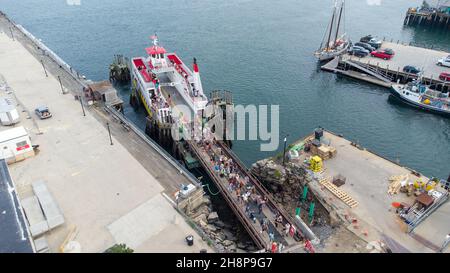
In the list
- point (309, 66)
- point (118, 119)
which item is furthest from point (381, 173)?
point (309, 66)

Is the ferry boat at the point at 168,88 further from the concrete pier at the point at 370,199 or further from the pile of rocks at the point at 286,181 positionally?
the concrete pier at the point at 370,199

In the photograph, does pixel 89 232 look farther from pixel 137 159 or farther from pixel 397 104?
pixel 397 104

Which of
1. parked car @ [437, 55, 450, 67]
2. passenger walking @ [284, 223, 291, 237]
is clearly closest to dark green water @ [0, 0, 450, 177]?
parked car @ [437, 55, 450, 67]

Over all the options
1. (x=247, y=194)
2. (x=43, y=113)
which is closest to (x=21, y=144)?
(x=43, y=113)

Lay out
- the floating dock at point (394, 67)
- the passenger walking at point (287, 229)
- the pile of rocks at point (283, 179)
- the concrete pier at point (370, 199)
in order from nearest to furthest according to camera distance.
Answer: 1. the concrete pier at point (370, 199)
2. the passenger walking at point (287, 229)
3. the pile of rocks at point (283, 179)
4. the floating dock at point (394, 67)

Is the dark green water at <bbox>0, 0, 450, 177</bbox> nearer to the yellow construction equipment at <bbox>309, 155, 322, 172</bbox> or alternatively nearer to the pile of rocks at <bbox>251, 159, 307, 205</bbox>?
the pile of rocks at <bbox>251, 159, 307, 205</bbox>

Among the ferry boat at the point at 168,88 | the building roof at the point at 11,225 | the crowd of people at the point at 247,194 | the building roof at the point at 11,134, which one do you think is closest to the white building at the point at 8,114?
the building roof at the point at 11,134
